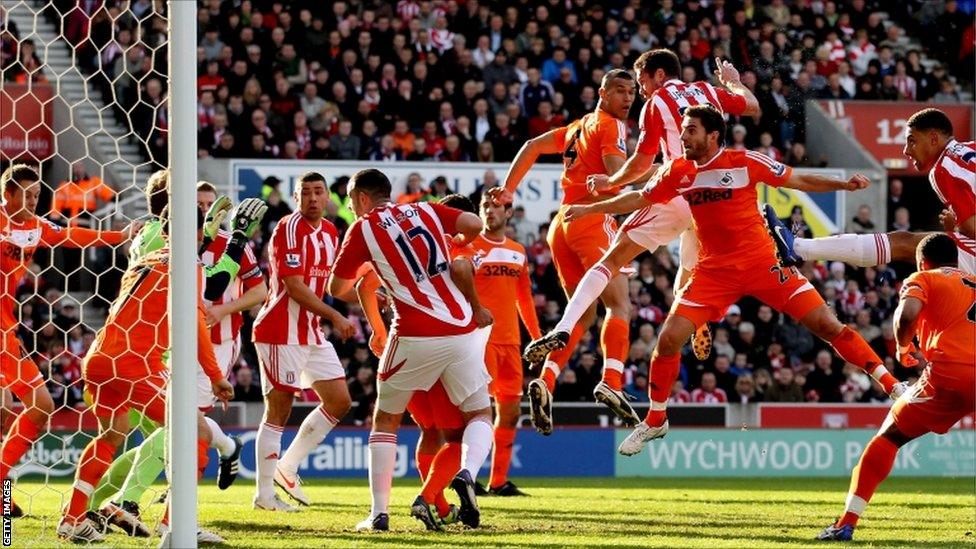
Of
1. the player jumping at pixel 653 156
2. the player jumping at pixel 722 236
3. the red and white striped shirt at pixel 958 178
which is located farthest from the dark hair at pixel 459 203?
the red and white striped shirt at pixel 958 178

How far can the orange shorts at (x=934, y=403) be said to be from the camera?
836 centimetres

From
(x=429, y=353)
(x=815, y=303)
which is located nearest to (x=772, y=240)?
(x=815, y=303)

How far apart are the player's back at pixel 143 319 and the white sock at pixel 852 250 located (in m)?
4.18

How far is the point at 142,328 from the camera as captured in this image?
8.59 meters

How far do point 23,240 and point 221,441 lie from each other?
2067mm

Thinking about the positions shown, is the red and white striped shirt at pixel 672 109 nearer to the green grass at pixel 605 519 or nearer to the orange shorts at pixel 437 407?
the orange shorts at pixel 437 407

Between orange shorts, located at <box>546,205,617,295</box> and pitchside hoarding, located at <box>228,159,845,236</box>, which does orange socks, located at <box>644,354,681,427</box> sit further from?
pitchside hoarding, located at <box>228,159,845,236</box>

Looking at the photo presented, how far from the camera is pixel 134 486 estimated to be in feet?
28.0

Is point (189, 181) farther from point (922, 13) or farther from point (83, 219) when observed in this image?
point (922, 13)

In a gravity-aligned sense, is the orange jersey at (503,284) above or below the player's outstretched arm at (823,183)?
below

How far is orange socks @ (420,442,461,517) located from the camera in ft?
30.3

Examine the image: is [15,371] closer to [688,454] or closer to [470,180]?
[688,454]

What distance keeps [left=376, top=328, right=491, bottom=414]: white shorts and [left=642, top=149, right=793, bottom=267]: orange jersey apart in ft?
5.01

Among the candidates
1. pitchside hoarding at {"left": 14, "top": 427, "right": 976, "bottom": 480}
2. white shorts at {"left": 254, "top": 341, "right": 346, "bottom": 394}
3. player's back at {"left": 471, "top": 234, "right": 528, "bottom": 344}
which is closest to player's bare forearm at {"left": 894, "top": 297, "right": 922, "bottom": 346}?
white shorts at {"left": 254, "top": 341, "right": 346, "bottom": 394}
